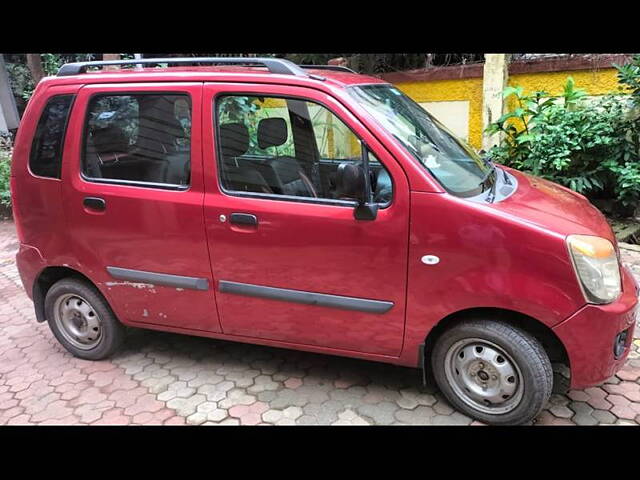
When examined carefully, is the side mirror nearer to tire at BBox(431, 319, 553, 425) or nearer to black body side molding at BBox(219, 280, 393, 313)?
black body side molding at BBox(219, 280, 393, 313)

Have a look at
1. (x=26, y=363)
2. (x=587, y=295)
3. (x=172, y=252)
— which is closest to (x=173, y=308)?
(x=172, y=252)

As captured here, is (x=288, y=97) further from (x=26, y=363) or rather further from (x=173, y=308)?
(x=26, y=363)

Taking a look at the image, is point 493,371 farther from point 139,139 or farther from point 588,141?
point 588,141

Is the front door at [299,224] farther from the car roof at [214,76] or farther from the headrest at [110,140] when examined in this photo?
the headrest at [110,140]

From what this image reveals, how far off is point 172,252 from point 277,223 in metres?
0.78

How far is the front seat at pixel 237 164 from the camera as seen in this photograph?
295 centimetres

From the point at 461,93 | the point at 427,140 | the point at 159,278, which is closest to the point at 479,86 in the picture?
the point at 461,93

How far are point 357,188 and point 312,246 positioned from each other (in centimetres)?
43

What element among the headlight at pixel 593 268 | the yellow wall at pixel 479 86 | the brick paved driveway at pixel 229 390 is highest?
the yellow wall at pixel 479 86

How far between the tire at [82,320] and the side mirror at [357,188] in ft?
6.73

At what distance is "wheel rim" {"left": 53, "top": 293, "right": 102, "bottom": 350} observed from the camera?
364cm

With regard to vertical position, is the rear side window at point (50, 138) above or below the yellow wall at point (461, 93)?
below

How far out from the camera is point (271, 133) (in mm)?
3039

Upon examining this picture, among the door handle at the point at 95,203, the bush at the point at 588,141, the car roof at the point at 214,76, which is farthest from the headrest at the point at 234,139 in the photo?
the bush at the point at 588,141
